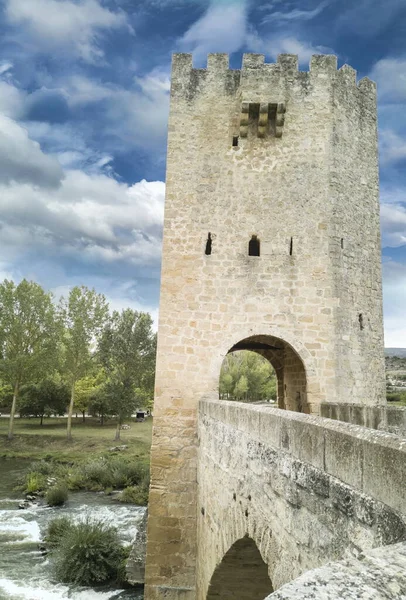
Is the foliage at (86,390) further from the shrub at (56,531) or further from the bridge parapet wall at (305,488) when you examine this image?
the bridge parapet wall at (305,488)

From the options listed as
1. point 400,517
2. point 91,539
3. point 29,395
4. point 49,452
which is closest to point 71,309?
point 49,452

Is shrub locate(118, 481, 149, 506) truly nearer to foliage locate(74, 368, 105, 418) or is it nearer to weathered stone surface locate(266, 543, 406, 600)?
foliage locate(74, 368, 105, 418)

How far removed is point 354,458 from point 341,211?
830 cm

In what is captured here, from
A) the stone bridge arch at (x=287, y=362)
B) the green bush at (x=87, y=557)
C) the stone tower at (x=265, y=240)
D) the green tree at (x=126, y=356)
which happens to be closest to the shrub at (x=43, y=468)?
the green tree at (x=126, y=356)

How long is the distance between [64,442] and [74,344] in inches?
234

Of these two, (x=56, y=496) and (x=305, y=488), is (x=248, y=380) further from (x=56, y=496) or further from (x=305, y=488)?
(x=305, y=488)

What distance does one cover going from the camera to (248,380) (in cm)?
4125

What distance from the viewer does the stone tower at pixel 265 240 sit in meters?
9.49

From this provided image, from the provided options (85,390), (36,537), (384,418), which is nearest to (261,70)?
(384,418)

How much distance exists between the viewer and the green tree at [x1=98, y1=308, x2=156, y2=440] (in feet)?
95.2

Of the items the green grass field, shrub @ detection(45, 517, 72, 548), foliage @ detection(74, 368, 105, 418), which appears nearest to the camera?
shrub @ detection(45, 517, 72, 548)

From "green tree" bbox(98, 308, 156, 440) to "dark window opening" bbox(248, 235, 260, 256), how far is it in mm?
19949

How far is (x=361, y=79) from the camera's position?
1103 centimetres

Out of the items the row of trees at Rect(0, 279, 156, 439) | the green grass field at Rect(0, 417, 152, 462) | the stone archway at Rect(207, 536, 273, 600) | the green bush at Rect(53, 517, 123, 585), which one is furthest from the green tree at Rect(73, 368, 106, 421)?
the stone archway at Rect(207, 536, 273, 600)
